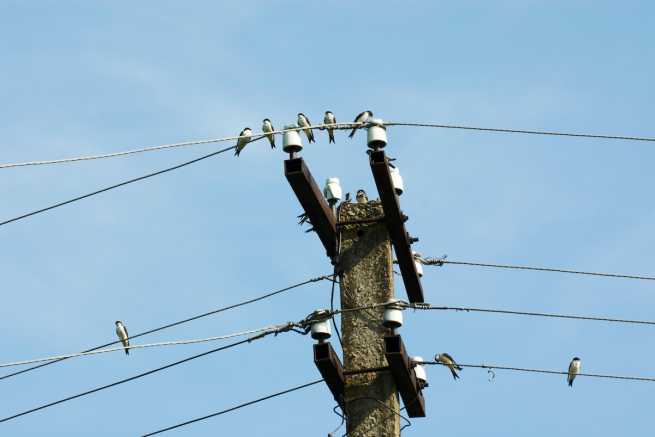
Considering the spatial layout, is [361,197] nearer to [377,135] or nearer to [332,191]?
[332,191]

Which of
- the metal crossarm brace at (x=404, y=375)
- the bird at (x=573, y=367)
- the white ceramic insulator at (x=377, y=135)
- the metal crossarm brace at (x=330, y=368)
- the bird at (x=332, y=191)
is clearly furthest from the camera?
the bird at (x=573, y=367)

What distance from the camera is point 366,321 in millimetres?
10547

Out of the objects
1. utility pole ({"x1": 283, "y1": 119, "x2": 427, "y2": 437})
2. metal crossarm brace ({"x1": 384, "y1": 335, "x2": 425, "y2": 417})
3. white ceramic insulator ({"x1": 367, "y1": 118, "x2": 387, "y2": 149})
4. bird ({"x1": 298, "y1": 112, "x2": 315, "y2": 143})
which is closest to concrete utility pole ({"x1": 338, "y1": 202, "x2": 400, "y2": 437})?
utility pole ({"x1": 283, "y1": 119, "x2": 427, "y2": 437})

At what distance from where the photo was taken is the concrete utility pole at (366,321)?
10.1 metres

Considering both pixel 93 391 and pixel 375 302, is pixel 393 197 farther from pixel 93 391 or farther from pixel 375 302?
pixel 93 391

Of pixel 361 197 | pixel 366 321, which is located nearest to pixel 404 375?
pixel 366 321

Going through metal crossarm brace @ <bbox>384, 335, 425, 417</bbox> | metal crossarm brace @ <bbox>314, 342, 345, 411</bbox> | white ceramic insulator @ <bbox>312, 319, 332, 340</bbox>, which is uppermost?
white ceramic insulator @ <bbox>312, 319, 332, 340</bbox>

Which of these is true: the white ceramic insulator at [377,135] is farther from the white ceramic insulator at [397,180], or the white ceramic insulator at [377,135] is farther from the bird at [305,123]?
the bird at [305,123]

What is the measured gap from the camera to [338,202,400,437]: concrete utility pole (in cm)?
1009

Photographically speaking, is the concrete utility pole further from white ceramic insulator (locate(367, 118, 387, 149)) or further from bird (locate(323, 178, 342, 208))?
white ceramic insulator (locate(367, 118, 387, 149))

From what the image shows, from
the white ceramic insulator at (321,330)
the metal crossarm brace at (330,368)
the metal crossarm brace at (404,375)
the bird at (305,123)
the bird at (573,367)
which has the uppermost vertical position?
the bird at (305,123)

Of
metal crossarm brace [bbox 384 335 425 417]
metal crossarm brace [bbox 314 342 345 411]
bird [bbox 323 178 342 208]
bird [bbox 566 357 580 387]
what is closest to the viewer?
metal crossarm brace [bbox 384 335 425 417]

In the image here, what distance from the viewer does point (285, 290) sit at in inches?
486

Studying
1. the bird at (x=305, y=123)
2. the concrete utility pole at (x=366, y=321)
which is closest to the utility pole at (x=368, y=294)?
the concrete utility pole at (x=366, y=321)
